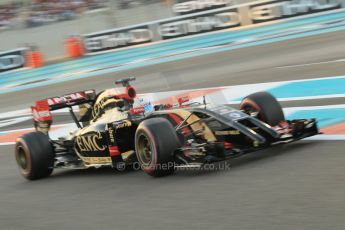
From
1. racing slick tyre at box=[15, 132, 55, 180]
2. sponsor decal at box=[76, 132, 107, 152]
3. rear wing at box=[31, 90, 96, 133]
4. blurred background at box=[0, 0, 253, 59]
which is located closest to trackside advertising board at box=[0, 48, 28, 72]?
blurred background at box=[0, 0, 253, 59]

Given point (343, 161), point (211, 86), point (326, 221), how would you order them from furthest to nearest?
point (211, 86), point (343, 161), point (326, 221)

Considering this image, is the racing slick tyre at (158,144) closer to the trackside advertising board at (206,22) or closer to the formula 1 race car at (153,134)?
the formula 1 race car at (153,134)

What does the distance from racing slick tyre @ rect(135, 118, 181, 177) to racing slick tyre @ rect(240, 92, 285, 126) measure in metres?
1.13

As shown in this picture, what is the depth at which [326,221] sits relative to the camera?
13.8ft

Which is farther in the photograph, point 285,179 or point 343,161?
point 343,161

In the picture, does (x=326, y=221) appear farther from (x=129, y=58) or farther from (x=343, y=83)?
(x=129, y=58)

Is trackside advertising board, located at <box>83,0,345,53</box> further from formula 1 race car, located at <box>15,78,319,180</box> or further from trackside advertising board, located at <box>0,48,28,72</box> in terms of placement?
formula 1 race car, located at <box>15,78,319,180</box>

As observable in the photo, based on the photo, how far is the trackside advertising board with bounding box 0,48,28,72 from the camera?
27172 millimetres

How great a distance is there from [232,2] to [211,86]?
455 inches

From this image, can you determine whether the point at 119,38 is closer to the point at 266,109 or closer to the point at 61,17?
the point at 61,17

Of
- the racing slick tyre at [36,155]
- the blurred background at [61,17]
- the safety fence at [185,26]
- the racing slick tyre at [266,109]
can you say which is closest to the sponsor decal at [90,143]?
the racing slick tyre at [36,155]

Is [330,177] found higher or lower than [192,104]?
lower

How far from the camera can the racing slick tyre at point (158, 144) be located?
6.30 meters

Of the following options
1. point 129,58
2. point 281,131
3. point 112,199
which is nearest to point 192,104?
point 281,131
